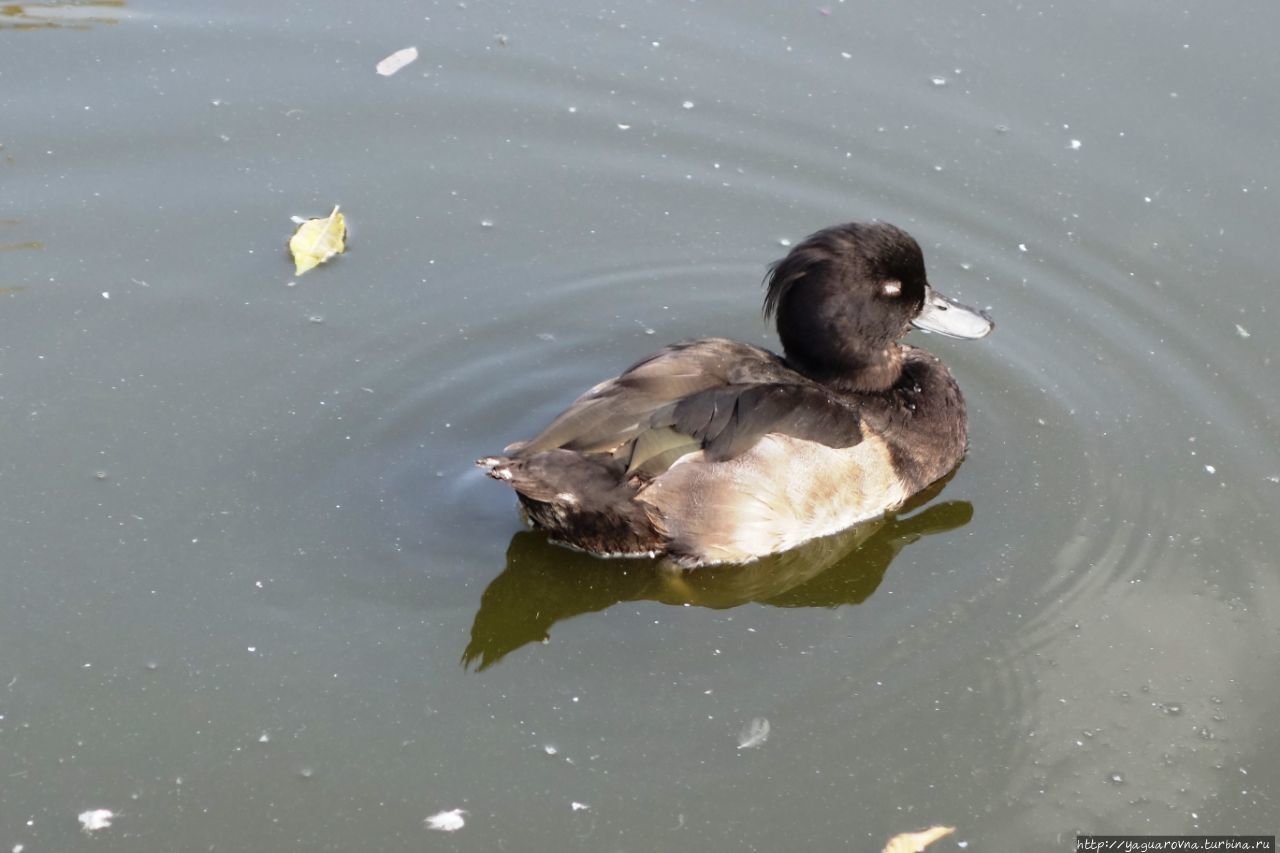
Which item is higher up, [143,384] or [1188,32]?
[1188,32]

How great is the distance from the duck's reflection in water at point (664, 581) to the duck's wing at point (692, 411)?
1.42ft

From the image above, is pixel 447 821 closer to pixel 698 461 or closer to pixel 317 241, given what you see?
pixel 698 461

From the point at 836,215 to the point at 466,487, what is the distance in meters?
2.46

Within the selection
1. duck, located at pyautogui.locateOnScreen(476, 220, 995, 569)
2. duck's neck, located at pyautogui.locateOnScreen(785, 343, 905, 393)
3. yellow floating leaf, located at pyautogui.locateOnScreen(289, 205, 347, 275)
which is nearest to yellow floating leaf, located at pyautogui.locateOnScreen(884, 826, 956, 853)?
duck, located at pyautogui.locateOnScreen(476, 220, 995, 569)

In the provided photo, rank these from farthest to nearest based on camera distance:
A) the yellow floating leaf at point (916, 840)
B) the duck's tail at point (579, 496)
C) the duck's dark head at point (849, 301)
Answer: the duck's dark head at point (849, 301) < the duck's tail at point (579, 496) < the yellow floating leaf at point (916, 840)

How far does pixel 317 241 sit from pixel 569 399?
57.8 inches

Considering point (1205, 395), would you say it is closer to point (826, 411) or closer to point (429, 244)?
point (826, 411)

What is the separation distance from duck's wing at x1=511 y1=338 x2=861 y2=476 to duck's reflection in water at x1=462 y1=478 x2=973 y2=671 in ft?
1.42

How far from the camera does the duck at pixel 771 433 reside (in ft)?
18.4

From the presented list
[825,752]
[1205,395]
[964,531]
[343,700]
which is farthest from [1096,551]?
[343,700]

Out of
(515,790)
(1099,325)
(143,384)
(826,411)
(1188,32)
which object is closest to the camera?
(515,790)

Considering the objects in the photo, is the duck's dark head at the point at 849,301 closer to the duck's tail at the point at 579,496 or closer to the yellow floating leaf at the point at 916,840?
the duck's tail at the point at 579,496

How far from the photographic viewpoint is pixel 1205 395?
261 inches

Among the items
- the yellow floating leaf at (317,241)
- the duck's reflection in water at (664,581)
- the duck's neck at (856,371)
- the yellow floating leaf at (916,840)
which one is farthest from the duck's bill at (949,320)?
the yellow floating leaf at (317,241)
